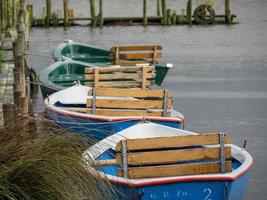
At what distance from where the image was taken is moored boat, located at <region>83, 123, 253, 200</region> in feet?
30.1

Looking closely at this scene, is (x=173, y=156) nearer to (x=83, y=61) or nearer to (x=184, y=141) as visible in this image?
(x=184, y=141)

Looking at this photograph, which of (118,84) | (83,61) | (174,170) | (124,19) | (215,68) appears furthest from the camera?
(124,19)

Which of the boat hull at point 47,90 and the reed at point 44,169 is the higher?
the reed at point 44,169

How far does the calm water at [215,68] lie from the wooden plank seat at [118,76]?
4.57ft

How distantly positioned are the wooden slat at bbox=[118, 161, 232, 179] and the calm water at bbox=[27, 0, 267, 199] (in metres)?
2.84

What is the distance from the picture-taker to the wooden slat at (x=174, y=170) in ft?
31.0

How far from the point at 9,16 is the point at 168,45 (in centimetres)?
729

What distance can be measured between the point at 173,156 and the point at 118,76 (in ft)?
26.3

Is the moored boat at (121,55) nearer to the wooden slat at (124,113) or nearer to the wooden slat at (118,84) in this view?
the wooden slat at (118,84)

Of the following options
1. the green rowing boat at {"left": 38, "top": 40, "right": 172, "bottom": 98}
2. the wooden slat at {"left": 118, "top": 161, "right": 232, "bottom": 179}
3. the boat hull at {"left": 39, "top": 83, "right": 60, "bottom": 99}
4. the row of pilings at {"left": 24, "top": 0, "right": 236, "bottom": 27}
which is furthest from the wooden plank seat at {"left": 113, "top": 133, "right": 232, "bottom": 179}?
the row of pilings at {"left": 24, "top": 0, "right": 236, "bottom": 27}

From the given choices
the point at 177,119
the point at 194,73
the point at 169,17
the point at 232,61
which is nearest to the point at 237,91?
the point at 194,73

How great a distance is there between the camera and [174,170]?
9.58m

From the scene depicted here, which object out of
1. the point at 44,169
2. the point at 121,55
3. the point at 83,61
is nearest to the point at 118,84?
the point at 121,55

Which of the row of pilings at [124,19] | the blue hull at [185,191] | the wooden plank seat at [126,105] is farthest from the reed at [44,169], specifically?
the row of pilings at [124,19]
